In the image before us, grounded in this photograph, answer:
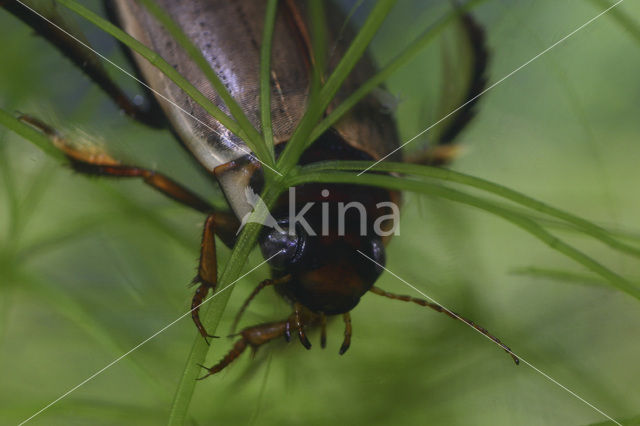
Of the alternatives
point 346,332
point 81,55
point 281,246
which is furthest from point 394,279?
point 81,55

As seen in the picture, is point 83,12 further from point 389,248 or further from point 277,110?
point 389,248

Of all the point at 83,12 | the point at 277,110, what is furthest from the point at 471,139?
the point at 83,12

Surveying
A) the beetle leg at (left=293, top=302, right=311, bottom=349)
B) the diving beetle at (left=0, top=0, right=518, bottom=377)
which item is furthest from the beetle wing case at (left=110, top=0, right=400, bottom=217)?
the beetle leg at (left=293, top=302, right=311, bottom=349)

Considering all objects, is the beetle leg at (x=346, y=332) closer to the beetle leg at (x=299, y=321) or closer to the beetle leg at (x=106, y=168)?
the beetle leg at (x=299, y=321)

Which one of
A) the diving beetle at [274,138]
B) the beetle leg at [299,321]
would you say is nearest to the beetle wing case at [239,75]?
the diving beetle at [274,138]

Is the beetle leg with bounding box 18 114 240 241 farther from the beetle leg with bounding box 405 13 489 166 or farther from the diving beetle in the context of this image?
the beetle leg with bounding box 405 13 489 166

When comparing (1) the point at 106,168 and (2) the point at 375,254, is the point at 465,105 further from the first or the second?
(1) the point at 106,168
